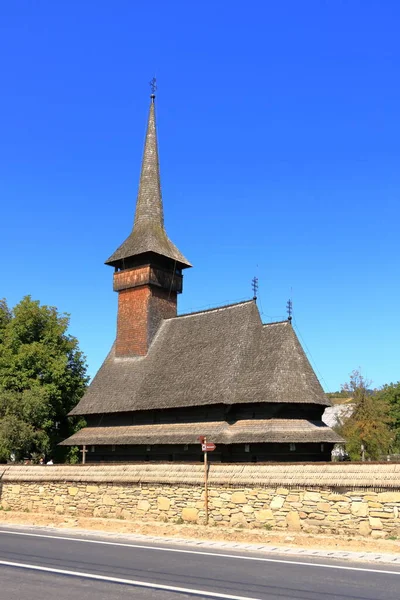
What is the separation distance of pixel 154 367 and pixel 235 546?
2054 cm

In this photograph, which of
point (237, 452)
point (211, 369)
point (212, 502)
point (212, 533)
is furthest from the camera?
point (211, 369)

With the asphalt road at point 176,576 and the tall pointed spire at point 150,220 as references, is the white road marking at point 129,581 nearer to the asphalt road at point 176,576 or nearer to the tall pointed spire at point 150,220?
the asphalt road at point 176,576

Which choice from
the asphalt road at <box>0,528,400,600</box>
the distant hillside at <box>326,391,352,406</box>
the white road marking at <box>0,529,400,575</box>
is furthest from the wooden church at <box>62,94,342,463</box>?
the asphalt road at <box>0,528,400,600</box>

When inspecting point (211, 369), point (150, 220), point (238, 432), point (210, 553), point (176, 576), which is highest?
point (150, 220)

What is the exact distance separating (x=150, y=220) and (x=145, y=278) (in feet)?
18.3

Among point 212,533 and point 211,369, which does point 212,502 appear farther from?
point 211,369

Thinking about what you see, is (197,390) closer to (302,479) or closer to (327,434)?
(327,434)

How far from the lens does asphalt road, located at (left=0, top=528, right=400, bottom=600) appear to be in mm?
10477

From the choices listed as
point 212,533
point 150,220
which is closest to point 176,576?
point 212,533

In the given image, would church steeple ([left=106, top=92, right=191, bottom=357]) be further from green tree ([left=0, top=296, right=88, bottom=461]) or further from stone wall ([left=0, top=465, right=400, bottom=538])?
stone wall ([left=0, top=465, right=400, bottom=538])

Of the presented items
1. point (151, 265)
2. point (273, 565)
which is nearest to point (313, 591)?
point (273, 565)

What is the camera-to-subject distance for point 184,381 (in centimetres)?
3394

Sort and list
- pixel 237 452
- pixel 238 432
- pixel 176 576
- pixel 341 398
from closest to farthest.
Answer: pixel 176 576 → pixel 238 432 → pixel 237 452 → pixel 341 398

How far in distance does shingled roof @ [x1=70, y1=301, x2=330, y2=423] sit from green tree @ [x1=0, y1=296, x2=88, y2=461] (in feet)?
15.4
